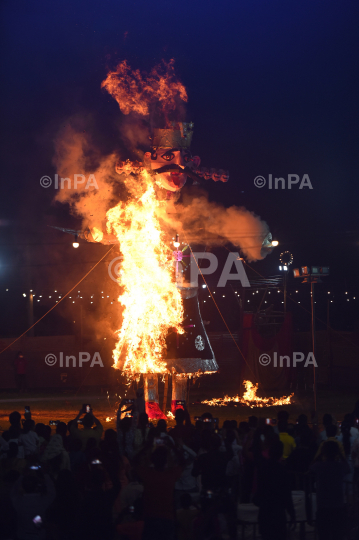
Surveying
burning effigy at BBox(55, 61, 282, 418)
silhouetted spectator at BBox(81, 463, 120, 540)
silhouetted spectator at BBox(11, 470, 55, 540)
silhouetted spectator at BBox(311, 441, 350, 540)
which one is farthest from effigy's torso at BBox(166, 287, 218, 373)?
silhouetted spectator at BBox(81, 463, 120, 540)

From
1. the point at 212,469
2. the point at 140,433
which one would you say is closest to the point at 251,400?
the point at 140,433

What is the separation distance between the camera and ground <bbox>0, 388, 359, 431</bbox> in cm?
1850

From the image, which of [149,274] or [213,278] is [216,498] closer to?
[149,274]

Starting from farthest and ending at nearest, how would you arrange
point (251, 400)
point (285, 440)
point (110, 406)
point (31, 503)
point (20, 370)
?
point (20, 370) < point (251, 400) < point (110, 406) < point (285, 440) < point (31, 503)

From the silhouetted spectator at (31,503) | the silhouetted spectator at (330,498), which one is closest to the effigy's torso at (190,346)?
the silhouetted spectator at (330,498)

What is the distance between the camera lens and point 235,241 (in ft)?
65.0

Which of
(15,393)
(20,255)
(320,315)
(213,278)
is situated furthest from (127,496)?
(320,315)

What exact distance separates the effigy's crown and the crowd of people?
11306mm

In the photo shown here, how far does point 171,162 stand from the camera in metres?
17.5

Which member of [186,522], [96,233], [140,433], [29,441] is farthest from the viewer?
[96,233]

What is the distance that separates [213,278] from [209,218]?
1275 centimetres

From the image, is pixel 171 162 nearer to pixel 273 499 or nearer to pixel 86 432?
pixel 86 432

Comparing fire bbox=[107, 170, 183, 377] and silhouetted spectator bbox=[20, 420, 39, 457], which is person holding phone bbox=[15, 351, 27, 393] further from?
silhouetted spectator bbox=[20, 420, 39, 457]

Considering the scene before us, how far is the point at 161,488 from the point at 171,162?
13050mm
